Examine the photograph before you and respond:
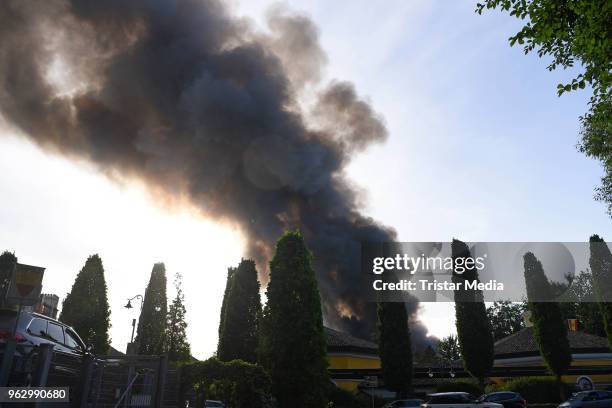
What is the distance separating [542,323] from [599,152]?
1709 centimetres

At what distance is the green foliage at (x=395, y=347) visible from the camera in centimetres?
3231

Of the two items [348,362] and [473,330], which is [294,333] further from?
[348,362]

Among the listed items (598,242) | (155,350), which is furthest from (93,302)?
(598,242)

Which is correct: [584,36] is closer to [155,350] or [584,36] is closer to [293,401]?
[293,401]

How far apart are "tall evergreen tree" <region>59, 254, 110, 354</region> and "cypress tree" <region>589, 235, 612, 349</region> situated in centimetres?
3546

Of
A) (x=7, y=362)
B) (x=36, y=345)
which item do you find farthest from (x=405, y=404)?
(x=7, y=362)

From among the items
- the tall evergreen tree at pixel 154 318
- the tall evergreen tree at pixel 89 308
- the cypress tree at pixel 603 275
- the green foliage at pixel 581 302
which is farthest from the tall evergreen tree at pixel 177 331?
the green foliage at pixel 581 302

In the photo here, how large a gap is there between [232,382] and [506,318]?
81.6 metres

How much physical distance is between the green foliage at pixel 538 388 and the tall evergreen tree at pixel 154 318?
99.6 ft

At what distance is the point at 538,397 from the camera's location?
28.6 m

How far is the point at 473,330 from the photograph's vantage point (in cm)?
3328

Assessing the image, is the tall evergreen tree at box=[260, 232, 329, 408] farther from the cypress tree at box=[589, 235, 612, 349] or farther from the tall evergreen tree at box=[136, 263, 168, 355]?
the tall evergreen tree at box=[136, 263, 168, 355]

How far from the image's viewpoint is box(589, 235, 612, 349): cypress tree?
98.8ft

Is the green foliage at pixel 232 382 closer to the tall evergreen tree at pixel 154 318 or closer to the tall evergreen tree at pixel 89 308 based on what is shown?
the tall evergreen tree at pixel 89 308
